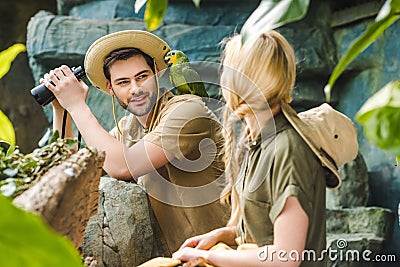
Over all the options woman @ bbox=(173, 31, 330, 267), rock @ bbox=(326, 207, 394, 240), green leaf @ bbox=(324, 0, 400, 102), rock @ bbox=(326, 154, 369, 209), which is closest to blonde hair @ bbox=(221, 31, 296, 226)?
woman @ bbox=(173, 31, 330, 267)

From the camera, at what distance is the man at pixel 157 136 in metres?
2.03

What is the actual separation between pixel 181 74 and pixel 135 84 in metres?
0.15

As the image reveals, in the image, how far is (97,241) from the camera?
2.04 metres

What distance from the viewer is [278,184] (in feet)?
4.44

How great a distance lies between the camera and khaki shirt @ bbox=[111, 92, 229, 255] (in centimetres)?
205

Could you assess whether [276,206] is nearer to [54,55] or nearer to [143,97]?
[143,97]

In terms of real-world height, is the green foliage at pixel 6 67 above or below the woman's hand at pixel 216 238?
above

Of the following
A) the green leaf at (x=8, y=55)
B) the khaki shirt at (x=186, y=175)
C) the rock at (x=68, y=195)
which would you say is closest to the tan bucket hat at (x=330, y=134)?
the rock at (x=68, y=195)

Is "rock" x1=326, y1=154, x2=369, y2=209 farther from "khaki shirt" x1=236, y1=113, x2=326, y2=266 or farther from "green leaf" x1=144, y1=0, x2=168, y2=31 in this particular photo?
"green leaf" x1=144, y1=0, x2=168, y2=31

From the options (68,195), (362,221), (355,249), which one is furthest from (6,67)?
(362,221)

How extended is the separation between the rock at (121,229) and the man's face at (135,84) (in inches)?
9.2

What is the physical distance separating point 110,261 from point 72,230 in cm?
81

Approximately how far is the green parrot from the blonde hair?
2.29 ft

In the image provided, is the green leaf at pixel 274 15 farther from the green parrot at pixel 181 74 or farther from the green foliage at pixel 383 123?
the green parrot at pixel 181 74
